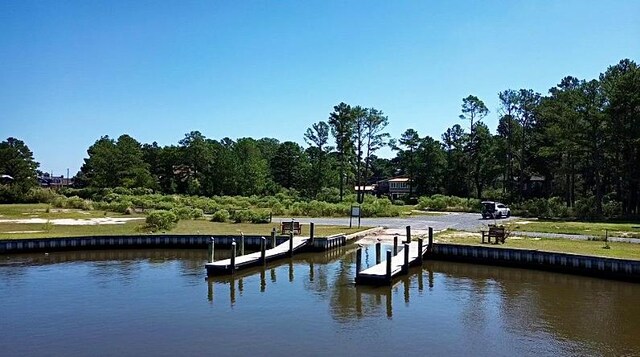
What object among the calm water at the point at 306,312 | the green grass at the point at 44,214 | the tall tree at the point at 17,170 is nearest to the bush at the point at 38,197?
the tall tree at the point at 17,170

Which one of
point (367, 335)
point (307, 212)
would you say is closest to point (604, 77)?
point (307, 212)

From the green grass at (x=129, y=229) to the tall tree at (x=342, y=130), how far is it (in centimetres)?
3351

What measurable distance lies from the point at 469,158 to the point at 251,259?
54182mm

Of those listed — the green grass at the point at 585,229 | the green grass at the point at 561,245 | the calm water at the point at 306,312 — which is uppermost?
the green grass at the point at 585,229

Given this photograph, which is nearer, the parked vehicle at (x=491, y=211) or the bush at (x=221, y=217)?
the bush at (x=221, y=217)

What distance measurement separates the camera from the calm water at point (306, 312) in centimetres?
1471

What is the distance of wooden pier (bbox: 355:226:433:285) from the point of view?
71.9 ft

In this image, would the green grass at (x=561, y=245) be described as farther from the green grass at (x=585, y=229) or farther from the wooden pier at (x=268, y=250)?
the wooden pier at (x=268, y=250)

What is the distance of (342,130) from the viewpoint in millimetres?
73000

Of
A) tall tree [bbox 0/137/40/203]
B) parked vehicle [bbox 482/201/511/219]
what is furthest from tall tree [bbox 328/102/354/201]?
tall tree [bbox 0/137/40/203]

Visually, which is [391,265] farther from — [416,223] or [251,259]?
[416,223]

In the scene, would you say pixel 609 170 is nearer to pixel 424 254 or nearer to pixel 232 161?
pixel 424 254

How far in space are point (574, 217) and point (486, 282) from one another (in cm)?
3065

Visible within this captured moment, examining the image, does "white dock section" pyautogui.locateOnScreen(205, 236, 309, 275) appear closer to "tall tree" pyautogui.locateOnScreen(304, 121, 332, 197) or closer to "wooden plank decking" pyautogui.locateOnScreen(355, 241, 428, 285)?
"wooden plank decking" pyautogui.locateOnScreen(355, 241, 428, 285)
